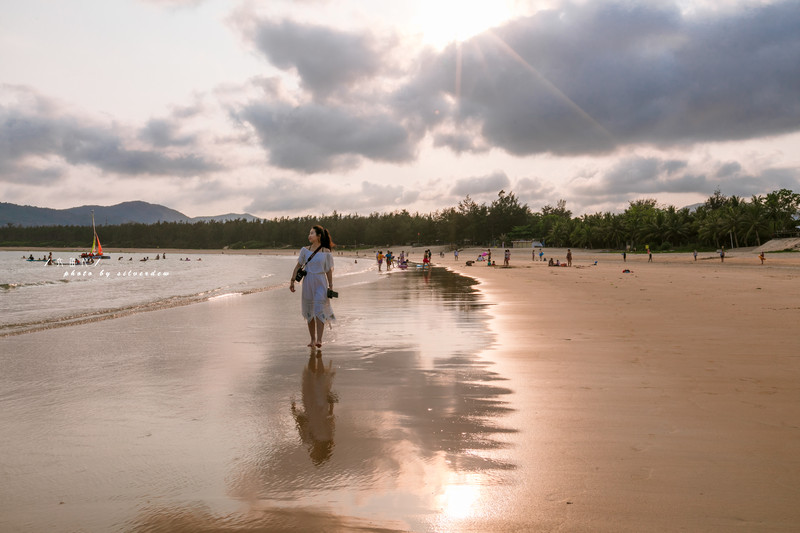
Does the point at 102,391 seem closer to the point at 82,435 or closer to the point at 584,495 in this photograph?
the point at 82,435

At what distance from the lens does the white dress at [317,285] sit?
8.34 meters

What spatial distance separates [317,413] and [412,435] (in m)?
1.21

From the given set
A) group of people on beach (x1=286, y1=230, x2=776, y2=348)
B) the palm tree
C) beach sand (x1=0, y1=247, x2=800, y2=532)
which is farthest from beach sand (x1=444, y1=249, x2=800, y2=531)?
the palm tree

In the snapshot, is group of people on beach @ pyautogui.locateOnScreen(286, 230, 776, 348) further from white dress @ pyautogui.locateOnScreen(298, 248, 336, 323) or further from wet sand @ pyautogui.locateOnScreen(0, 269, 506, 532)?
wet sand @ pyautogui.locateOnScreen(0, 269, 506, 532)

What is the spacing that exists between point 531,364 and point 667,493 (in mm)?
3992

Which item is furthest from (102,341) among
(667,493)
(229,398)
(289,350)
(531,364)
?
(667,493)

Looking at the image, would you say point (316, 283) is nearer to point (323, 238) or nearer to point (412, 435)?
point (323, 238)

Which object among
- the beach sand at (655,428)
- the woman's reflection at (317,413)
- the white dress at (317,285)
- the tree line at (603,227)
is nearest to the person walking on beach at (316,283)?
the white dress at (317,285)

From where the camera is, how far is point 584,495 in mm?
3109

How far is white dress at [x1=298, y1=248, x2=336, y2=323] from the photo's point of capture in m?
8.34

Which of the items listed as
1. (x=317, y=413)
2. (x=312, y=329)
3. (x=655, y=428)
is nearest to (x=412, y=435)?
(x=317, y=413)

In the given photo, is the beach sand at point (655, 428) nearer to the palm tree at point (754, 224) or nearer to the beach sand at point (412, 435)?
the beach sand at point (412, 435)

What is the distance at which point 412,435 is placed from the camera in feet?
14.0

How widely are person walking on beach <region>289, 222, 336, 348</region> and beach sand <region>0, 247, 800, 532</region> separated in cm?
58
